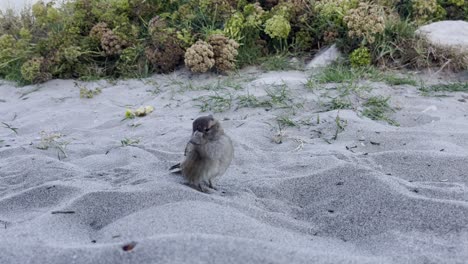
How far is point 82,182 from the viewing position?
331cm

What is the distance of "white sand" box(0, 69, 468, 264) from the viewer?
226 cm

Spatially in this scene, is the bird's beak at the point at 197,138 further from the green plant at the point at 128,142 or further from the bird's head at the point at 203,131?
the green plant at the point at 128,142

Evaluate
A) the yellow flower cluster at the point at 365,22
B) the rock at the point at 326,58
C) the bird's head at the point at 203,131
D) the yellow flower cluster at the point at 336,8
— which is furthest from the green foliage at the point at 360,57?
the bird's head at the point at 203,131

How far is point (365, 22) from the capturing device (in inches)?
233

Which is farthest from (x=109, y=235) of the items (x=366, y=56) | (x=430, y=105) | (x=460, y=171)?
(x=366, y=56)

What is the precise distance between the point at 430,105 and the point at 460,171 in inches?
67.7

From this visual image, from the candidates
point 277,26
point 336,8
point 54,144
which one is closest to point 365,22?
point 336,8

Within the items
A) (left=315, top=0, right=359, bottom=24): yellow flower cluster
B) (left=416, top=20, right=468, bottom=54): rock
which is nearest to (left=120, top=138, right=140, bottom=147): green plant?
(left=315, top=0, right=359, bottom=24): yellow flower cluster

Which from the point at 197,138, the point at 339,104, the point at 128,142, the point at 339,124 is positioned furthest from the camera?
the point at 339,104

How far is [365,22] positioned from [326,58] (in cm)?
63

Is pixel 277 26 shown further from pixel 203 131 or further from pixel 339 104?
pixel 203 131

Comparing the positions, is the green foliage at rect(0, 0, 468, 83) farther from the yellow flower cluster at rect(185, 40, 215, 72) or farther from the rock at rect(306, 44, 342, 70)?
the yellow flower cluster at rect(185, 40, 215, 72)

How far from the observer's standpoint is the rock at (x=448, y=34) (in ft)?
19.7

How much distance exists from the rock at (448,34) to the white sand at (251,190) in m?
0.99
